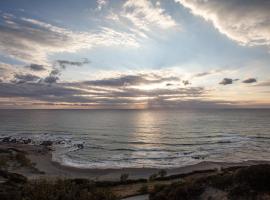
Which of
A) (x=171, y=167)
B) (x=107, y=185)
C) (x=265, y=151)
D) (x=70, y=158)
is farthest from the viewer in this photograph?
(x=265, y=151)

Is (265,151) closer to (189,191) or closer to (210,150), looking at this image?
(210,150)

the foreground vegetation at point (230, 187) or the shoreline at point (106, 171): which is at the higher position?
the foreground vegetation at point (230, 187)

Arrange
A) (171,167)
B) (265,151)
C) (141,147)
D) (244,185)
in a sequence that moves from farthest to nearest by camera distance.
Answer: (141,147)
(265,151)
(171,167)
(244,185)

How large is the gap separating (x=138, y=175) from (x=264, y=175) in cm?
2295

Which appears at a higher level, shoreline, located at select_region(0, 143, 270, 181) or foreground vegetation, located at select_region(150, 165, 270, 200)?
foreground vegetation, located at select_region(150, 165, 270, 200)

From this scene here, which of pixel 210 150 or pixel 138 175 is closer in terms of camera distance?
pixel 138 175

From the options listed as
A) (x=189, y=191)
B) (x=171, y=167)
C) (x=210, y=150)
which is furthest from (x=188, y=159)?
(x=189, y=191)

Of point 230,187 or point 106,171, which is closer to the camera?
point 230,187

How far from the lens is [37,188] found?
49.9 ft

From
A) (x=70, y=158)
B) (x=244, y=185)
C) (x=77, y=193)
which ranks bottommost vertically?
(x=70, y=158)

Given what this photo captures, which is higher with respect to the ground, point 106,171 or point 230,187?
point 230,187

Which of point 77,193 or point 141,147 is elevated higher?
point 77,193

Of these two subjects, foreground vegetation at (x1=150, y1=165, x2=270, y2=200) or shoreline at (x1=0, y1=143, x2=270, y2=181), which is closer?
foreground vegetation at (x1=150, y1=165, x2=270, y2=200)

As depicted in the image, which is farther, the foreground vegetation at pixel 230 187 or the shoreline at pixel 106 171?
the shoreline at pixel 106 171
